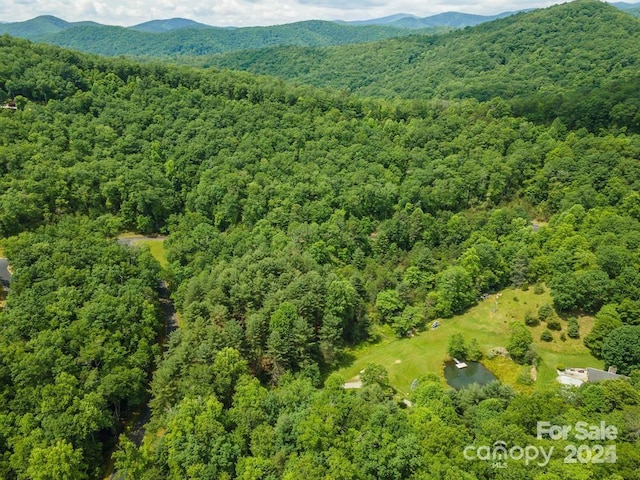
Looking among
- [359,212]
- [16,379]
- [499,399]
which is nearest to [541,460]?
[499,399]

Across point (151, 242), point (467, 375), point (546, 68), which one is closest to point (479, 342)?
point (467, 375)

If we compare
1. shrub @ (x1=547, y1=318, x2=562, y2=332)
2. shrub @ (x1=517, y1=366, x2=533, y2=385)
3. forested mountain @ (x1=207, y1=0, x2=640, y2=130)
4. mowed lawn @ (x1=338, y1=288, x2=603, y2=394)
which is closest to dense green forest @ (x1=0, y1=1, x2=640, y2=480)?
mowed lawn @ (x1=338, y1=288, x2=603, y2=394)

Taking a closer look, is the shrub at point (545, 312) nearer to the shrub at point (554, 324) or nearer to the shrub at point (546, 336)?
the shrub at point (554, 324)

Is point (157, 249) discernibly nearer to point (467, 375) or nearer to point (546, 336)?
point (467, 375)

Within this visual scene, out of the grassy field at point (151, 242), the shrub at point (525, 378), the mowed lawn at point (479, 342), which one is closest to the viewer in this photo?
the shrub at point (525, 378)

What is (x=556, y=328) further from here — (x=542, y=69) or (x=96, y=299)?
(x=542, y=69)

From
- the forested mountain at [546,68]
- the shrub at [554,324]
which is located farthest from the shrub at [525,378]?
the forested mountain at [546,68]
